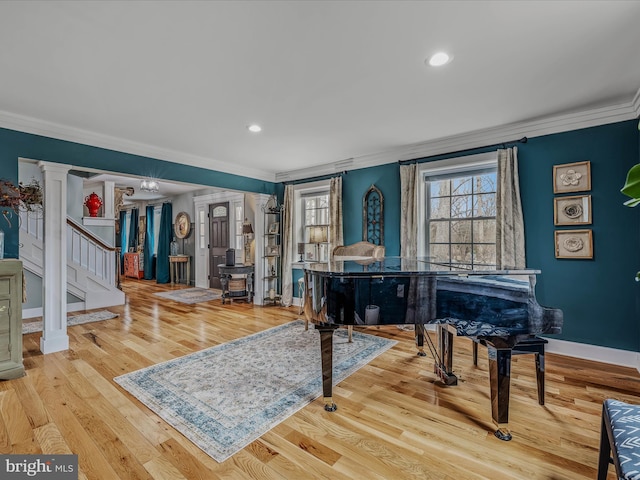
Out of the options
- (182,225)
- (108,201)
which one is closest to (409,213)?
(108,201)

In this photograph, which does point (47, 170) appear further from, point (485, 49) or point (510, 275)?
point (510, 275)

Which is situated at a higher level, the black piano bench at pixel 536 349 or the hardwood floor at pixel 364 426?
the black piano bench at pixel 536 349

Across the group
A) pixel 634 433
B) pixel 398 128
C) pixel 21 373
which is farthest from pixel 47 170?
pixel 634 433

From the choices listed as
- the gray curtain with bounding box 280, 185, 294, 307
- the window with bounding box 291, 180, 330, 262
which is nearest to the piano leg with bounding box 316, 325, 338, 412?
the window with bounding box 291, 180, 330, 262

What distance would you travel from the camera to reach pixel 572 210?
9.96 ft

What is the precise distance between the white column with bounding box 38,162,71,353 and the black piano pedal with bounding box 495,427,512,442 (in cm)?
412

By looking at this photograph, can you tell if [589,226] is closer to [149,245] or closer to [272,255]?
[272,255]

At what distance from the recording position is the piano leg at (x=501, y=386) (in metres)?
1.77

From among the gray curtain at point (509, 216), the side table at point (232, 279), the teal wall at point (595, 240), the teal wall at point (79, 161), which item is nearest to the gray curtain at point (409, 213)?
the gray curtain at point (509, 216)

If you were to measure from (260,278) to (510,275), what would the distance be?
14.5ft

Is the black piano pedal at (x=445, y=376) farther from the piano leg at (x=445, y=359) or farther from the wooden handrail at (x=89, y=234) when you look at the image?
the wooden handrail at (x=89, y=234)

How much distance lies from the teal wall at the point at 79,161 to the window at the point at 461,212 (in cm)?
326

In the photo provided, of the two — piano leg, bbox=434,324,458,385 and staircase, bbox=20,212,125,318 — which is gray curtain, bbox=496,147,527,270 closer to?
piano leg, bbox=434,324,458,385

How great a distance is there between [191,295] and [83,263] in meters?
1.99
